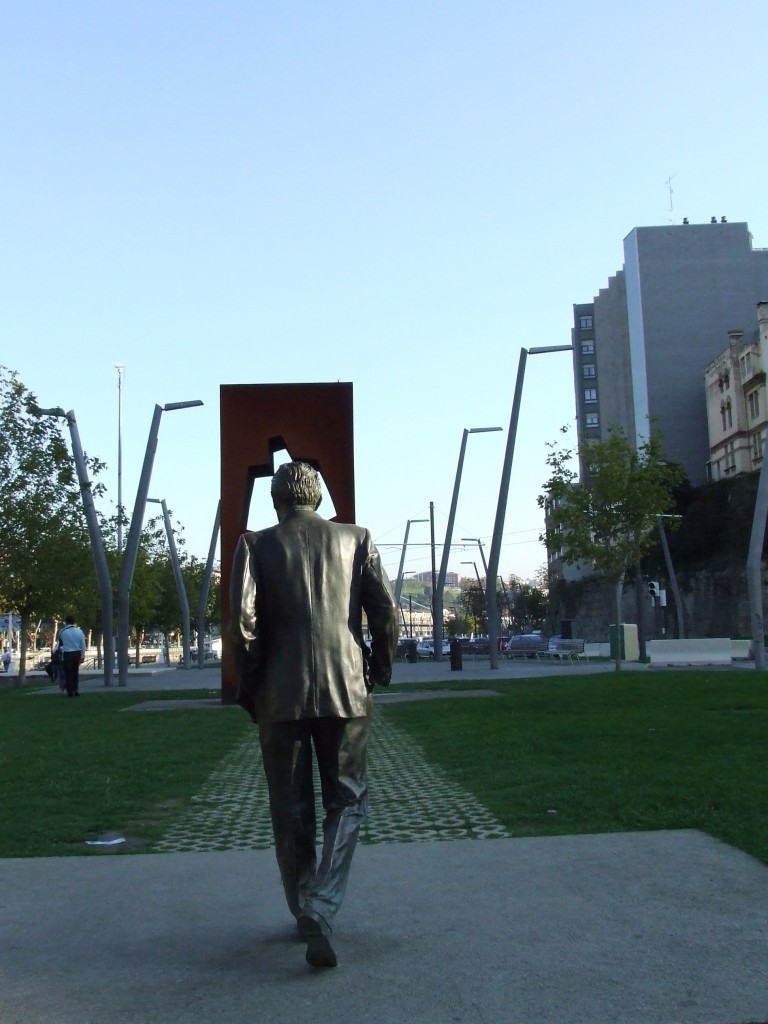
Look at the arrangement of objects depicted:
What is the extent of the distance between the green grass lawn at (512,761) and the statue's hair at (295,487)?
287 cm

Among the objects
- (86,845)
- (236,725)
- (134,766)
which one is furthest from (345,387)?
(86,845)

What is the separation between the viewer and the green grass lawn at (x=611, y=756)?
24.0ft

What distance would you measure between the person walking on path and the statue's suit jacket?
72.4ft

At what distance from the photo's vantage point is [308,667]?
4.70 metres

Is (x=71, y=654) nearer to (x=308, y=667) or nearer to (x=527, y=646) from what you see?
(x=308, y=667)

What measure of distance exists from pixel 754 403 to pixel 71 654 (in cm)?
6578

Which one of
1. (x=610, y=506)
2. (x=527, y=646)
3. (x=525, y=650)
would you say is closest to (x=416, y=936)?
(x=610, y=506)

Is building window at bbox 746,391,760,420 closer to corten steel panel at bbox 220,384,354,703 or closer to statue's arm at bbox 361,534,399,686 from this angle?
corten steel panel at bbox 220,384,354,703

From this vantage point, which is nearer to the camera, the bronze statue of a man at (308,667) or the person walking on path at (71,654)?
the bronze statue of a man at (308,667)

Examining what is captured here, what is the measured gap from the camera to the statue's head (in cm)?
510

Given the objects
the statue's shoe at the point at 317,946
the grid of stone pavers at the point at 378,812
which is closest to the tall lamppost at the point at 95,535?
the grid of stone pavers at the point at 378,812

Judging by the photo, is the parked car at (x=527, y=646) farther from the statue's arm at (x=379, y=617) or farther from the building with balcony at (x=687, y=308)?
the statue's arm at (x=379, y=617)

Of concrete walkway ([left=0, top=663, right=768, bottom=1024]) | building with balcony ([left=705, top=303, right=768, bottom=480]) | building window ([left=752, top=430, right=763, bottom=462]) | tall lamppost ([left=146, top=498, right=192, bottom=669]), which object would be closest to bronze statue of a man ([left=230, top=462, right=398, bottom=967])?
concrete walkway ([left=0, top=663, right=768, bottom=1024])

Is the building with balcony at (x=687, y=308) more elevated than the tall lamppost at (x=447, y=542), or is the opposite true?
the building with balcony at (x=687, y=308)
